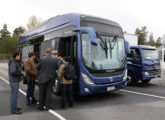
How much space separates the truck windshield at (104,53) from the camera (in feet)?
21.1

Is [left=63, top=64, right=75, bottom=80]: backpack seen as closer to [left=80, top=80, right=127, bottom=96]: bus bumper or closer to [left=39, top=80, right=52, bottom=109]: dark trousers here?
[left=39, top=80, right=52, bottom=109]: dark trousers

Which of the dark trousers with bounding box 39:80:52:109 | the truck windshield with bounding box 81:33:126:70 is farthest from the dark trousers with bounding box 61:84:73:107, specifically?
the truck windshield with bounding box 81:33:126:70

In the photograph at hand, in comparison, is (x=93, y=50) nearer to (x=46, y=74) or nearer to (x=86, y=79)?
(x=86, y=79)

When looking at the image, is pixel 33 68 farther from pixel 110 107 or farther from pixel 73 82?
pixel 110 107

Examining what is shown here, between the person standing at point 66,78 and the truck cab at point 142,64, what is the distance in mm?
5121

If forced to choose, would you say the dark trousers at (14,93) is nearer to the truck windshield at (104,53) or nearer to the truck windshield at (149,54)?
the truck windshield at (104,53)

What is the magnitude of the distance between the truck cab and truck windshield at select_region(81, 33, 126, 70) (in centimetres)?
293

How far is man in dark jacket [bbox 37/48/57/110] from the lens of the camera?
18.4 ft

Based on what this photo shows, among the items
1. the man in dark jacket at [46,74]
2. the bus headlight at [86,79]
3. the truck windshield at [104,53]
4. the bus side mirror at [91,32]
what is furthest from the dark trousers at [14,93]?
the bus side mirror at [91,32]

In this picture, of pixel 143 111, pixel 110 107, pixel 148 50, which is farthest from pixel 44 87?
pixel 148 50

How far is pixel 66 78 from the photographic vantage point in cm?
596

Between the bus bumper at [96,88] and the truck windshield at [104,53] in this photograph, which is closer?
the bus bumper at [96,88]

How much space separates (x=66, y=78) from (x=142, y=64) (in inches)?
208

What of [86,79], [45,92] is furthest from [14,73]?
[86,79]
